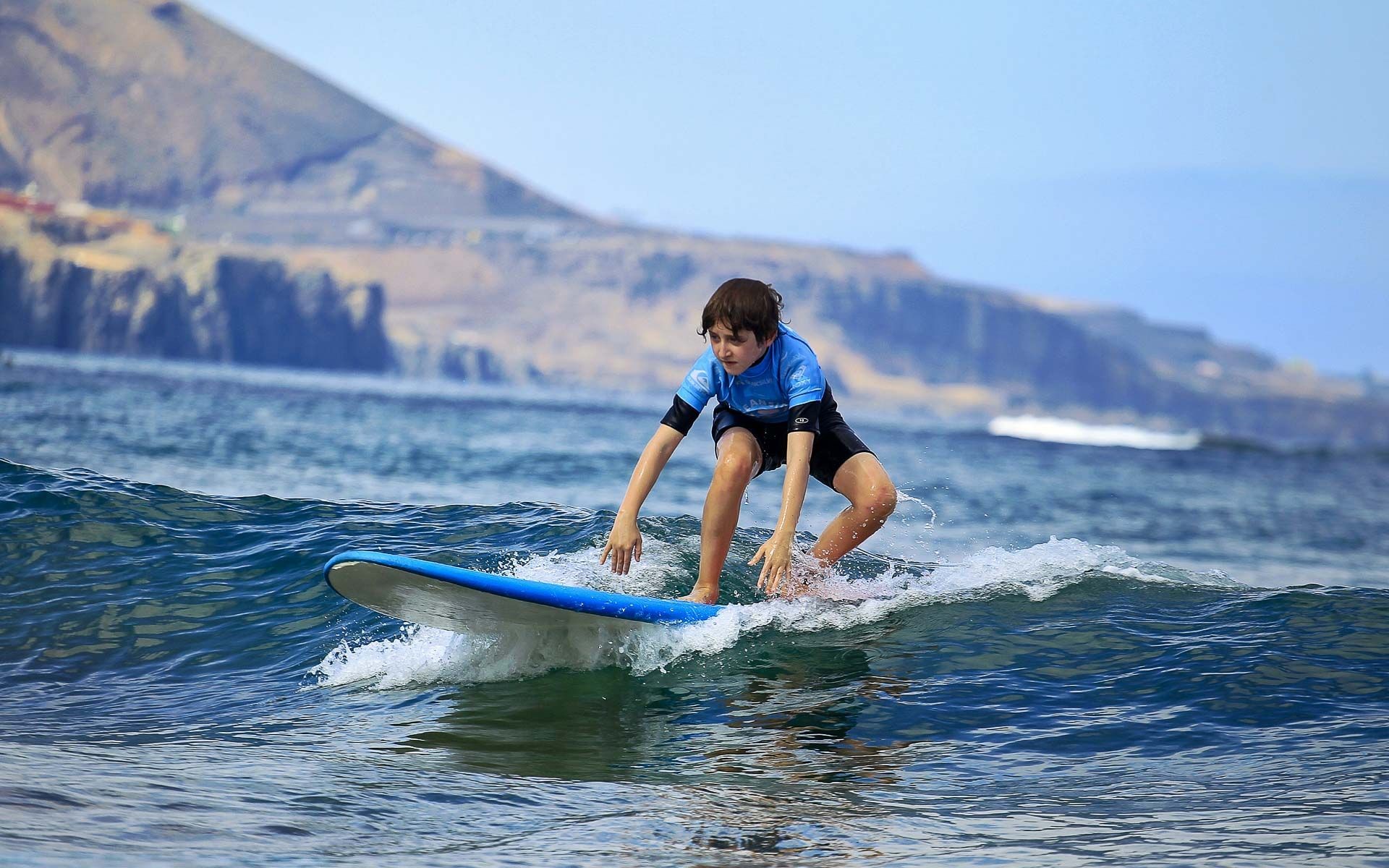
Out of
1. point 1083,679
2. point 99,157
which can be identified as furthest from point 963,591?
point 99,157

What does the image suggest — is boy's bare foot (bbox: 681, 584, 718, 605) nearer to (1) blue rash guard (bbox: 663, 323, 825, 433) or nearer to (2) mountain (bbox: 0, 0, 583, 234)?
(1) blue rash guard (bbox: 663, 323, 825, 433)

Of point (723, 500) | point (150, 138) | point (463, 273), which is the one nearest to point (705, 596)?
point (723, 500)

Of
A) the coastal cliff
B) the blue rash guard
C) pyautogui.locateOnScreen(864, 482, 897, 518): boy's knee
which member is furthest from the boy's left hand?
the coastal cliff

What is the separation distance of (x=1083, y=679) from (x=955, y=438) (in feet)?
190

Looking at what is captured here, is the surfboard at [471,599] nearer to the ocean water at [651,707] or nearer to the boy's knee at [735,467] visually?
the ocean water at [651,707]

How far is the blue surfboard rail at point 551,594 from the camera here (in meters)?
5.29

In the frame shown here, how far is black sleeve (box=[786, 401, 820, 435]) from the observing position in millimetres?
6109

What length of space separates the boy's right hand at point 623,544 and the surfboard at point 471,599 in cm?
16

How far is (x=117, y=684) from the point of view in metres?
6.12

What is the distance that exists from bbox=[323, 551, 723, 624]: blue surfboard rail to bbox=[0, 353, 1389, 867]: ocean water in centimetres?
10

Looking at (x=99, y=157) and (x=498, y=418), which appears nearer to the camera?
(x=498, y=418)

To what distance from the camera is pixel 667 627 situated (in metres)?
5.98

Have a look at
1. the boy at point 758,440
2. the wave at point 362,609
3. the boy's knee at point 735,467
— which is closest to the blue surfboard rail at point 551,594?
the wave at point 362,609

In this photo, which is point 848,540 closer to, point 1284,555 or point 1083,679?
point 1083,679
